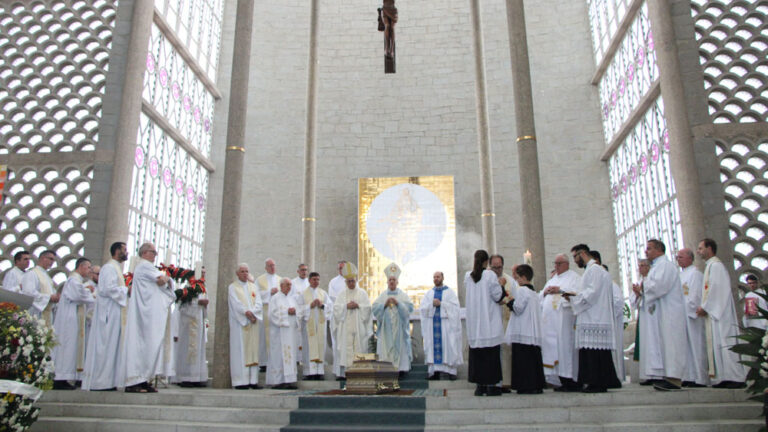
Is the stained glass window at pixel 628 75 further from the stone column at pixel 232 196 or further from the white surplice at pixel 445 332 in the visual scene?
the stone column at pixel 232 196

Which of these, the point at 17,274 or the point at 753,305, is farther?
the point at 17,274

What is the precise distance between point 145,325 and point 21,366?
6.05ft

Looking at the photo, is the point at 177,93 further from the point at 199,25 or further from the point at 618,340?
the point at 618,340

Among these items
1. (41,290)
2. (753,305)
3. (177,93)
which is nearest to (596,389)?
(753,305)

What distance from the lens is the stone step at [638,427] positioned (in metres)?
5.10

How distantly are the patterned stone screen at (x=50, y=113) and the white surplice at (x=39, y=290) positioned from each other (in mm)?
1593

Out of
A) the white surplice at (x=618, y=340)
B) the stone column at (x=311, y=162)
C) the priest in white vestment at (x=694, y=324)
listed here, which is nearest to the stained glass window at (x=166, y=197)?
the stone column at (x=311, y=162)

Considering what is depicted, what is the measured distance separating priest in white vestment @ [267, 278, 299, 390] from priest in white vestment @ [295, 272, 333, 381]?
1.15 ft

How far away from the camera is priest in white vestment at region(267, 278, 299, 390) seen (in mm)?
8617

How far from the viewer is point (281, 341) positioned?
8750mm

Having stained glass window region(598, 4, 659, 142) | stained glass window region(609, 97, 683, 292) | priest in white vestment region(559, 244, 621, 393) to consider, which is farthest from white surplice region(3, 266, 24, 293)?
Result: stained glass window region(598, 4, 659, 142)

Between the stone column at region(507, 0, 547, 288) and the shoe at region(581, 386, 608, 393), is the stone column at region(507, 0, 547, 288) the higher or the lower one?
the higher one

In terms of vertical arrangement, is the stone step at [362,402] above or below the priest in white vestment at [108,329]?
below

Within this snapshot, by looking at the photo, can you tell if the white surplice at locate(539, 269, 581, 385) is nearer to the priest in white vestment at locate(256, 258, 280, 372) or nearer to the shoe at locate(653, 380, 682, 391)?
the shoe at locate(653, 380, 682, 391)
